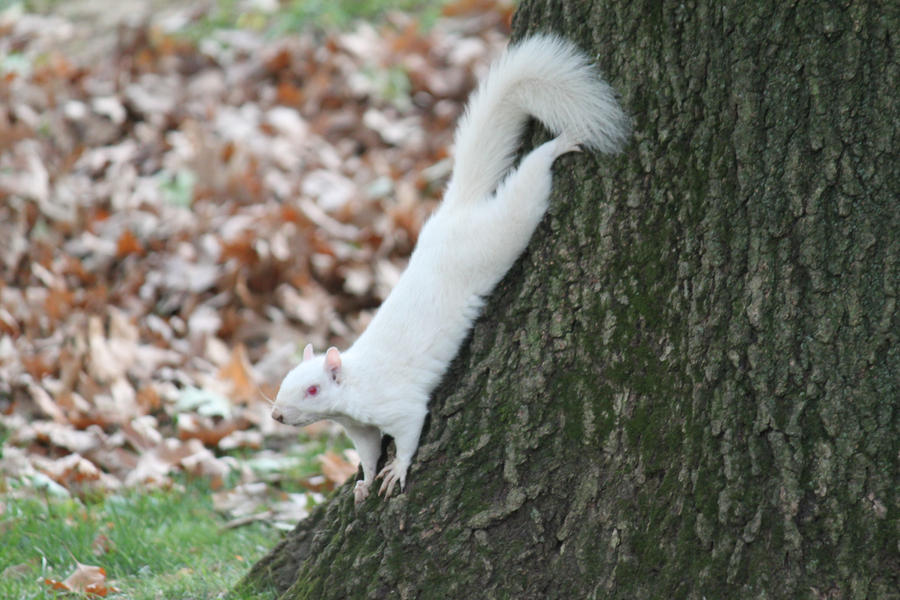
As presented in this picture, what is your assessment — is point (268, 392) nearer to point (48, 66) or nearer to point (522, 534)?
point (522, 534)

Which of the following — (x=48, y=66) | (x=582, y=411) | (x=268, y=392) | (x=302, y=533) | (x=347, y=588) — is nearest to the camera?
(x=582, y=411)

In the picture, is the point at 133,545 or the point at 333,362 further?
the point at 133,545

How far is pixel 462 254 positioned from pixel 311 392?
0.49m

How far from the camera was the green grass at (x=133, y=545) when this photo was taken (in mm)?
2740

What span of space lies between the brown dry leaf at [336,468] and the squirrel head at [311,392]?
1.00 meters

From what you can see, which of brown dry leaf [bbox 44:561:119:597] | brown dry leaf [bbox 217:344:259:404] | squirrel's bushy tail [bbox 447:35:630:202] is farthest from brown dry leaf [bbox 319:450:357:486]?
squirrel's bushy tail [bbox 447:35:630:202]

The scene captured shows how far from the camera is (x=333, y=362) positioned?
7.82ft

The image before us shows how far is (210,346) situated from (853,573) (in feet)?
10.2

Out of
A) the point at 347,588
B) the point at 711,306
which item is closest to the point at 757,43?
the point at 711,306

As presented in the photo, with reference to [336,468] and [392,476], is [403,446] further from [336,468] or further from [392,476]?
[336,468]

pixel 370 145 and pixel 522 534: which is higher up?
pixel 370 145

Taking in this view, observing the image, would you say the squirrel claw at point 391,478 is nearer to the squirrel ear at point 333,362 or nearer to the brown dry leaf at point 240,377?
the squirrel ear at point 333,362

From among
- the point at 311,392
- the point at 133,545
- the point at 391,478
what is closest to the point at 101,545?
the point at 133,545

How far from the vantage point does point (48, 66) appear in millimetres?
6234
